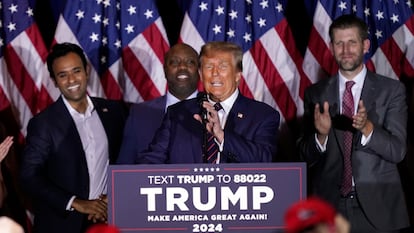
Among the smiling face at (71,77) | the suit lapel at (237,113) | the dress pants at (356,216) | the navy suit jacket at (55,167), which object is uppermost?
the smiling face at (71,77)

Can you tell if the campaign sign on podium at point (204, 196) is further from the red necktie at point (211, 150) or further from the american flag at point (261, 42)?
the american flag at point (261, 42)

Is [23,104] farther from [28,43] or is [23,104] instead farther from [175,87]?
[175,87]

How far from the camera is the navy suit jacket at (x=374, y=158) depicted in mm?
4508

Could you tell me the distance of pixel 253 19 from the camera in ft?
19.1

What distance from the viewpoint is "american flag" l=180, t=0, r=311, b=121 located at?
228 inches

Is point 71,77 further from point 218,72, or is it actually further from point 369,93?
point 369,93

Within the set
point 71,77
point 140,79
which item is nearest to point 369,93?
point 71,77

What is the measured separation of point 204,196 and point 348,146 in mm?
1278

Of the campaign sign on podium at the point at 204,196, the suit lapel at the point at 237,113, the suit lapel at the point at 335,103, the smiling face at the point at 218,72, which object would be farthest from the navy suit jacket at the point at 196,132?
the suit lapel at the point at 335,103

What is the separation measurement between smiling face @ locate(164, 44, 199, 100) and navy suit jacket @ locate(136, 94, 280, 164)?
0.98 m

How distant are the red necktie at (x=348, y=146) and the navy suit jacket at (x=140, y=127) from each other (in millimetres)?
1096

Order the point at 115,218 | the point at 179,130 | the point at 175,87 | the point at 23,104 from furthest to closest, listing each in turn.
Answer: the point at 23,104
the point at 175,87
the point at 179,130
the point at 115,218

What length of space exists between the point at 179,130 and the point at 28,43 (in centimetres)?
206

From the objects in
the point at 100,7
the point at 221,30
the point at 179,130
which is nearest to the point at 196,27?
the point at 221,30
